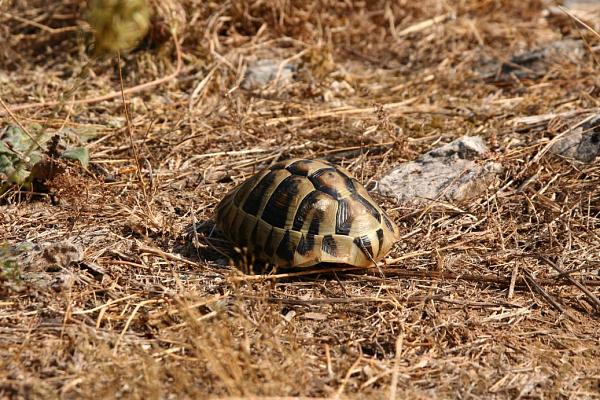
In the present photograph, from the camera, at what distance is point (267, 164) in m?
5.25

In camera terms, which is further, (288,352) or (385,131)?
(385,131)

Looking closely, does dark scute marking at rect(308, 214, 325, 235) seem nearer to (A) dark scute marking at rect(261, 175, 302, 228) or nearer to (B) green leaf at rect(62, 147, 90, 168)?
(A) dark scute marking at rect(261, 175, 302, 228)

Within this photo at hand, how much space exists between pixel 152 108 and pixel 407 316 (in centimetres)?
310

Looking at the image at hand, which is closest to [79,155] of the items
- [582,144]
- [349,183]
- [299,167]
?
[299,167]

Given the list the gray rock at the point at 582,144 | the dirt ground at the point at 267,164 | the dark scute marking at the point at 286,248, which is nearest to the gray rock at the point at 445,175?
the dirt ground at the point at 267,164

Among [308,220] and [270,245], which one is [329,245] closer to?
[308,220]

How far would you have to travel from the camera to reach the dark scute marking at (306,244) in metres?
3.87

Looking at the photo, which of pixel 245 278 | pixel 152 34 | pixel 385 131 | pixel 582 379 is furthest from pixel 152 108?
pixel 582 379

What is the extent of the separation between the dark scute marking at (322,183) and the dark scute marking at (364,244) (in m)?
0.24

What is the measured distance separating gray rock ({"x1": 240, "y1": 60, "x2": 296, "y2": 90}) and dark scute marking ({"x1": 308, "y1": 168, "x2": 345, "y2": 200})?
2428 mm

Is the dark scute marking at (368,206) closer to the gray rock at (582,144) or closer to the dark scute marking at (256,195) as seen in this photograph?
the dark scute marking at (256,195)

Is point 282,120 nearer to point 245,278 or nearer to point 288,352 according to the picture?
point 245,278

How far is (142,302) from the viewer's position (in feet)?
11.9

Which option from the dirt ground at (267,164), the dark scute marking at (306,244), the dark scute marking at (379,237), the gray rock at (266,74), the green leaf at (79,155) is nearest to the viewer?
the dirt ground at (267,164)
